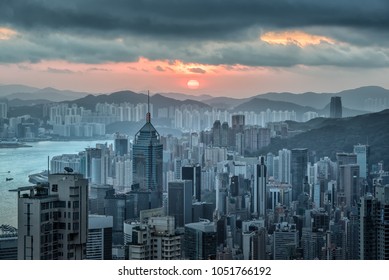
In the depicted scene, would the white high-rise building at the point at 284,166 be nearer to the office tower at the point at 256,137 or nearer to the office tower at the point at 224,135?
the office tower at the point at 256,137

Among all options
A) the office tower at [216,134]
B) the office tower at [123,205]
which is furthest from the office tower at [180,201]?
the office tower at [216,134]

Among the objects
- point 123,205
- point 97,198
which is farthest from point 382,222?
point 97,198

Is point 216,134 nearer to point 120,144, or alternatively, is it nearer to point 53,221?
point 120,144

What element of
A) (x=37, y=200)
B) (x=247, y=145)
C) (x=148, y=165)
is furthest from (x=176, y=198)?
(x=37, y=200)

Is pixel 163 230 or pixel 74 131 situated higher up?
pixel 74 131

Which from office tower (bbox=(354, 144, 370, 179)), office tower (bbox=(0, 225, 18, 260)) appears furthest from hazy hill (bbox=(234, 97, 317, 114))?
office tower (bbox=(0, 225, 18, 260))

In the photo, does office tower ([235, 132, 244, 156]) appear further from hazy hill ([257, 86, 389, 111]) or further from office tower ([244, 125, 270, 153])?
hazy hill ([257, 86, 389, 111])
